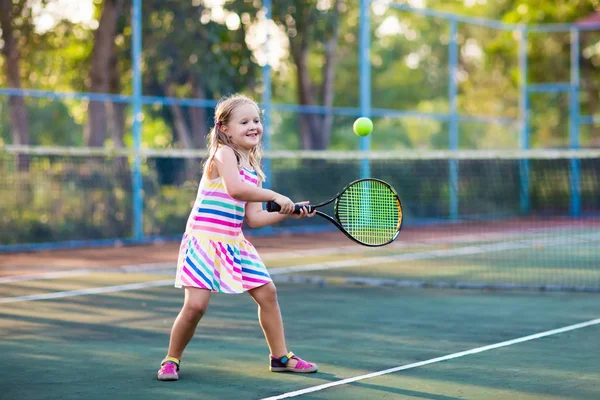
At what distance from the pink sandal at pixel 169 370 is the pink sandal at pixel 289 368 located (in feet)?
1.85

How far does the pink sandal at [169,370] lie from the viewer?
19.5ft

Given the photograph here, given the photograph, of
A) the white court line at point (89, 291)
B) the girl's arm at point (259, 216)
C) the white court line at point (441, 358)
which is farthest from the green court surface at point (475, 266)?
the girl's arm at point (259, 216)

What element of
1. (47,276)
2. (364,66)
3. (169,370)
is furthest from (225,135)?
(364,66)

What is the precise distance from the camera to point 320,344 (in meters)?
7.25

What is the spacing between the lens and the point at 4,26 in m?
17.0

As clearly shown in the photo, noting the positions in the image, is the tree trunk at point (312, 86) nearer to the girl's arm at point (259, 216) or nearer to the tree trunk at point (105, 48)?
the tree trunk at point (105, 48)

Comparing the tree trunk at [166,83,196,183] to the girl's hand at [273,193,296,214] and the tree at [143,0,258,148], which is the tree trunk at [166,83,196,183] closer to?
the tree at [143,0,258,148]

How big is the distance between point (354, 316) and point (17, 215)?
25.7ft

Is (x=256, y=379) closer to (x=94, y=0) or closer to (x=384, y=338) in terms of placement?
(x=384, y=338)

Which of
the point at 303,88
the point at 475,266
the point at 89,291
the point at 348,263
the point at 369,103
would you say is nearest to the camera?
the point at 89,291

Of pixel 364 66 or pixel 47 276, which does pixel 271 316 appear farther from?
pixel 364 66

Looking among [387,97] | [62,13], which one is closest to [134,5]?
[62,13]

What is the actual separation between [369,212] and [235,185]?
92 cm

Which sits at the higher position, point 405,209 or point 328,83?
point 328,83
